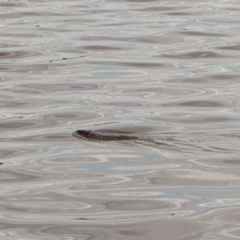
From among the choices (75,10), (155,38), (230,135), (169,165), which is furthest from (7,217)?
(75,10)

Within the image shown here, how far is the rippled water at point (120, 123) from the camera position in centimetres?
513

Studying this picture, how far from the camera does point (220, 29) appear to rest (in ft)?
40.2

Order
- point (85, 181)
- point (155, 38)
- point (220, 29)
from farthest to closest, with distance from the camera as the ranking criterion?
point (220, 29), point (155, 38), point (85, 181)

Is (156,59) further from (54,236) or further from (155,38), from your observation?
(54,236)

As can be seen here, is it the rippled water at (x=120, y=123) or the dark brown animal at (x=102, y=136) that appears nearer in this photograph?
the rippled water at (x=120, y=123)

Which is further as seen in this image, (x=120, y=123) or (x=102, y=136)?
(x=120, y=123)

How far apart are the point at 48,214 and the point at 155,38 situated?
651 centimetres

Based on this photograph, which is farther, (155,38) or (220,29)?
(220,29)

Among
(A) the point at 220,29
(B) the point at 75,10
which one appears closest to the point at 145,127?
(A) the point at 220,29

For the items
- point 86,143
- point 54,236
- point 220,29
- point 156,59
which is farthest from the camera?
point 220,29

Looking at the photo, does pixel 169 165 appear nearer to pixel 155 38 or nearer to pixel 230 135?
pixel 230 135

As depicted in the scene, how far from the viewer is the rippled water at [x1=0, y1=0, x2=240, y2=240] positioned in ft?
16.8

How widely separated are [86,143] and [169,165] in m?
0.80

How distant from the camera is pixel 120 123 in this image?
7383 mm
